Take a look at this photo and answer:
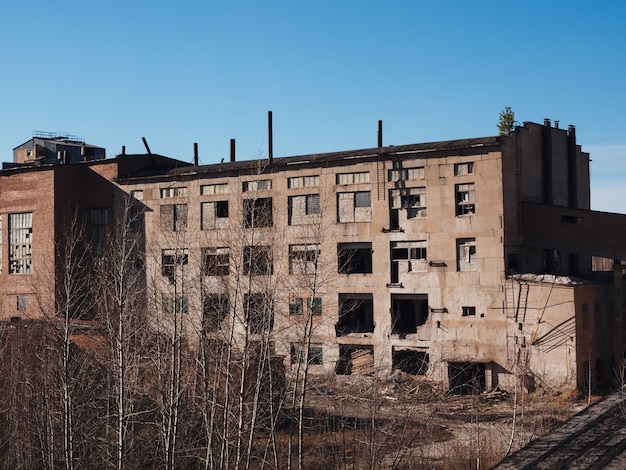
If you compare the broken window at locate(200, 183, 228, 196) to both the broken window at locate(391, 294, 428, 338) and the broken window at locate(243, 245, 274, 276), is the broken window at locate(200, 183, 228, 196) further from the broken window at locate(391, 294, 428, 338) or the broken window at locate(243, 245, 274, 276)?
the broken window at locate(391, 294, 428, 338)

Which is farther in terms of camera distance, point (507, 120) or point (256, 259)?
point (507, 120)

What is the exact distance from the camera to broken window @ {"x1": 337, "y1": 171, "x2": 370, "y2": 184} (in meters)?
37.8

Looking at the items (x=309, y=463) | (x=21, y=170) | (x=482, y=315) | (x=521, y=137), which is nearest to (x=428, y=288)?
(x=482, y=315)

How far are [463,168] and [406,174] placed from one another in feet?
9.16

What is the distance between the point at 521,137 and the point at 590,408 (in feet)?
48.4

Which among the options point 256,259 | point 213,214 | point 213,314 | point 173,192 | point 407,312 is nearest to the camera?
point 256,259

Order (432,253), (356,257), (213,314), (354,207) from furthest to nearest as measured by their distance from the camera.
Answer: (356,257)
(354,207)
(432,253)
(213,314)

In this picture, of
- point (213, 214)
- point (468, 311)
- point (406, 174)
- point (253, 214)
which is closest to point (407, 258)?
point (468, 311)

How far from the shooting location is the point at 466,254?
1391 inches

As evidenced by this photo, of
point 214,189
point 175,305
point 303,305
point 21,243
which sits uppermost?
point 214,189

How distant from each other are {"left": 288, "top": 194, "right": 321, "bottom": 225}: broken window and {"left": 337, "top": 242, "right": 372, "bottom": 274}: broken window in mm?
2185

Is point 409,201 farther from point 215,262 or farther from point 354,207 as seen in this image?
point 215,262

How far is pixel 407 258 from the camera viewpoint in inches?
1447

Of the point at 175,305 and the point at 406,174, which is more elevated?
the point at 406,174
